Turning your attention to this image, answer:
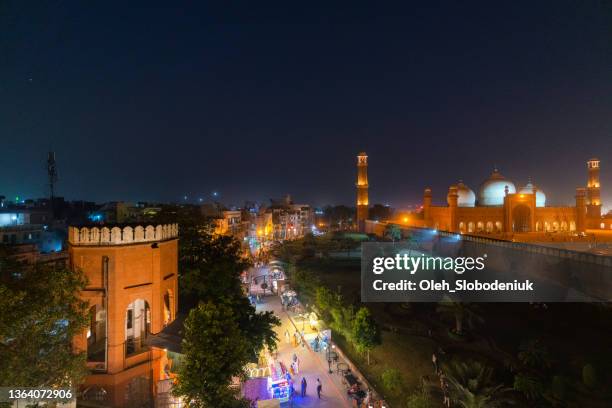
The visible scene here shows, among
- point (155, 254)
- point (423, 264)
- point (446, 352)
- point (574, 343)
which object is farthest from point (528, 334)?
point (155, 254)

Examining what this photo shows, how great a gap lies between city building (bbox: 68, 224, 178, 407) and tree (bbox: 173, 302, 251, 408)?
8.69ft

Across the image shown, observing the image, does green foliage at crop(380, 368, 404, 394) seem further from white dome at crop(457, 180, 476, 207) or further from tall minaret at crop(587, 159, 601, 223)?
tall minaret at crop(587, 159, 601, 223)

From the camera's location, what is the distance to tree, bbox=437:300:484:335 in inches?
823

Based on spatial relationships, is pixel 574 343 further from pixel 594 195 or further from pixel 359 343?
pixel 594 195

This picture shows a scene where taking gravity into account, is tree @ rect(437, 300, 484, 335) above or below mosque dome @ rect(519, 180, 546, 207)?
below

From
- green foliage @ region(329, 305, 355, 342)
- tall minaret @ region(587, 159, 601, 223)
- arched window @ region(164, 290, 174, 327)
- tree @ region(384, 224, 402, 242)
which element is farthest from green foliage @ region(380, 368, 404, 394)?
tall minaret @ region(587, 159, 601, 223)

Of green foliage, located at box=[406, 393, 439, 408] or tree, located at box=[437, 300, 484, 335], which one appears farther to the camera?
tree, located at box=[437, 300, 484, 335]

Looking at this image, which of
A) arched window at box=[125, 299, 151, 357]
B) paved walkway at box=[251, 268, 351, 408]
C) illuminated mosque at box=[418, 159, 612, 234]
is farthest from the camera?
illuminated mosque at box=[418, 159, 612, 234]

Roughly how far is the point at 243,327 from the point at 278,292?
59.2 ft

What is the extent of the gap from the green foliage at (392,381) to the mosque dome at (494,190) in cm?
4671

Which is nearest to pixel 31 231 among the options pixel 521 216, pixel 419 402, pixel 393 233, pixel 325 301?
pixel 325 301

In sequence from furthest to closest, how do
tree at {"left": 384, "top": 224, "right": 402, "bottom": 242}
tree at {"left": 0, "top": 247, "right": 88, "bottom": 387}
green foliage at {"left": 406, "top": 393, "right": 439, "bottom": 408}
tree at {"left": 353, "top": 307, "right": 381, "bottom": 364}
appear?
1. tree at {"left": 384, "top": 224, "right": 402, "bottom": 242}
2. tree at {"left": 353, "top": 307, "right": 381, "bottom": 364}
3. green foliage at {"left": 406, "top": 393, "right": 439, "bottom": 408}
4. tree at {"left": 0, "top": 247, "right": 88, "bottom": 387}

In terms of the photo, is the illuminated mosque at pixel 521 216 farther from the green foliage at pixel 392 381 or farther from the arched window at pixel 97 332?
the arched window at pixel 97 332

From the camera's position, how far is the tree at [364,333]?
18.7 metres
